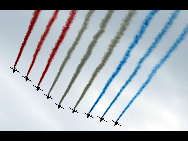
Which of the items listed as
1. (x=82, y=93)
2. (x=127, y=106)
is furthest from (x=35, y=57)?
(x=127, y=106)
